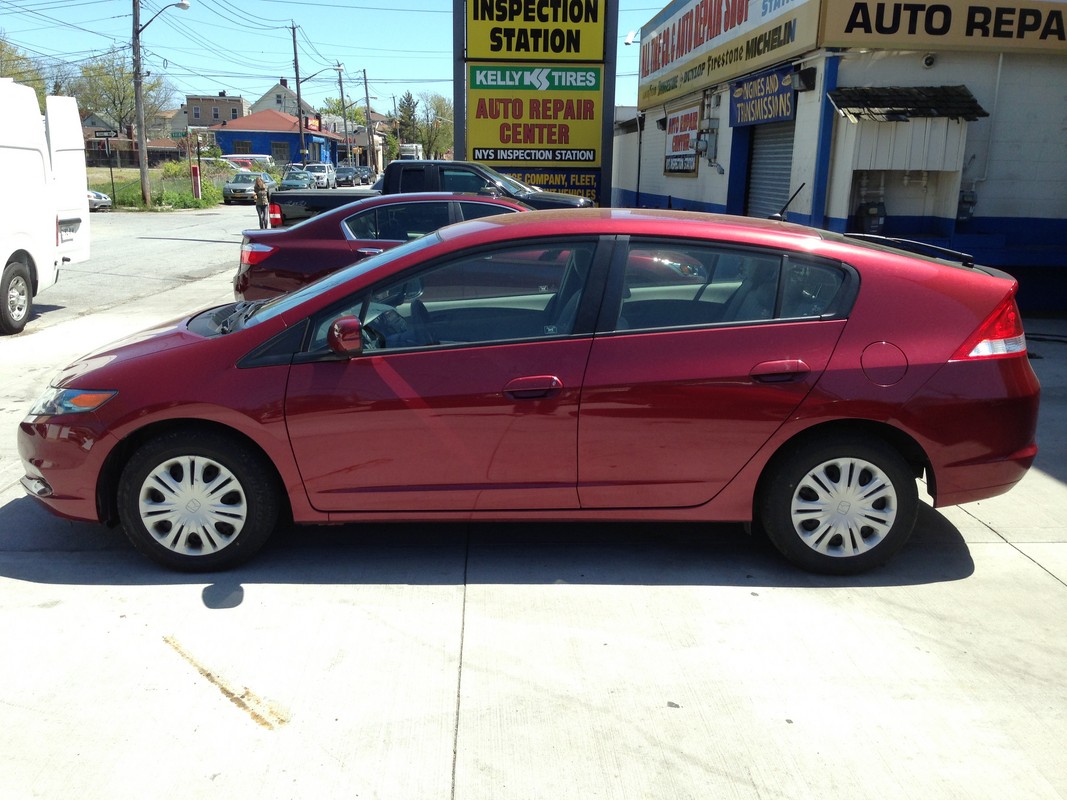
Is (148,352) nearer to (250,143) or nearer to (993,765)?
(993,765)

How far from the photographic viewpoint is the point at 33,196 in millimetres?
10773

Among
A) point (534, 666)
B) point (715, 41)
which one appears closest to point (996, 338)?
point (534, 666)

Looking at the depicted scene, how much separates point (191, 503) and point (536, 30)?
48.0 feet

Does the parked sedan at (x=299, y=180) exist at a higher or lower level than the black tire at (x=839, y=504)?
higher

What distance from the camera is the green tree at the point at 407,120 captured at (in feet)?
371

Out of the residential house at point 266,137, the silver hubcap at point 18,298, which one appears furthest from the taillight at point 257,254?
the residential house at point 266,137

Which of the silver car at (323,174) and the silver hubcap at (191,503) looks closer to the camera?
the silver hubcap at (191,503)

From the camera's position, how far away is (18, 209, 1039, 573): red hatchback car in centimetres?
418

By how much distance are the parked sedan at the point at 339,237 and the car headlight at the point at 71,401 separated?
4384 mm

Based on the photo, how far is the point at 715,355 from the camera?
420 cm

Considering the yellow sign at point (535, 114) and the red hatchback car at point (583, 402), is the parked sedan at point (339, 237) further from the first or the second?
the yellow sign at point (535, 114)

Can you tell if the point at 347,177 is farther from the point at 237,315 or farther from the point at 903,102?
the point at 237,315

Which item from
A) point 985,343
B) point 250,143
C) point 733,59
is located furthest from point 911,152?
point 250,143

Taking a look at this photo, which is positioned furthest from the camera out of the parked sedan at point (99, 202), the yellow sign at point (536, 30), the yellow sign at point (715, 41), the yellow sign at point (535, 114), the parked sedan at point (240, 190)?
the parked sedan at point (240, 190)
